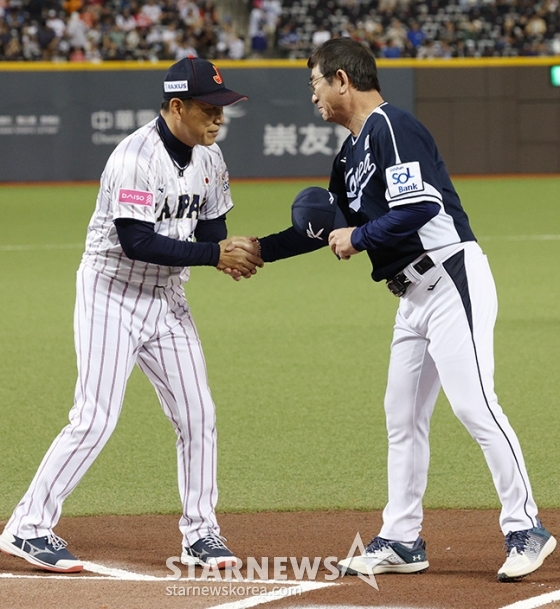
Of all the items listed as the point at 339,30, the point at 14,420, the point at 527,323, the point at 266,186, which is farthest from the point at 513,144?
the point at 14,420

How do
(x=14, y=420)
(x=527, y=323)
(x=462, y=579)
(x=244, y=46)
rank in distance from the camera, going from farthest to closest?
(x=244, y=46), (x=527, y=323), (x=14, y=420), (x=462, y=579)

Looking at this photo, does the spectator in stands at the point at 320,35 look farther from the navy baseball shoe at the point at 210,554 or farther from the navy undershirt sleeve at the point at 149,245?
the navy baseball shoe at the point at 210,554

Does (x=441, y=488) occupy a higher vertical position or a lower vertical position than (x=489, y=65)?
lower

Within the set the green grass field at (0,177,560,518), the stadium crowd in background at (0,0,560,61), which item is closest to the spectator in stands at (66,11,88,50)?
the stadium crowd in background at (0,0,560,61)

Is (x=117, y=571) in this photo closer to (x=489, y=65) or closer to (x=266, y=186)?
(x=266, y=186)

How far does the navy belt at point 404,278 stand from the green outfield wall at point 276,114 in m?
17.3

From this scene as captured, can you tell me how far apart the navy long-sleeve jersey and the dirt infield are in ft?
3.86

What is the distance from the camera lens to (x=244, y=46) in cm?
2602

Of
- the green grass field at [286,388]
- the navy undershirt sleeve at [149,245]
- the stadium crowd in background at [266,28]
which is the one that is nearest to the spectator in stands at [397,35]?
the stadium crowd in background at [266,28]

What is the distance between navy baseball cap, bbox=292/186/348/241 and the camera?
14.1 ft

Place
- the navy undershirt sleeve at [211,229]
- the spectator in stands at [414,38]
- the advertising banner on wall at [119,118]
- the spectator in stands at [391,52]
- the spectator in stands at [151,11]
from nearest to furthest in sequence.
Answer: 1. the navy undershirt sleeve at [211,229]
2. the advertising banner on wall at [119,118]
3. the spectator in stands at [391,52]
4. the spectator in stands at [414,38]
5. the spectator in stands at [151,11]

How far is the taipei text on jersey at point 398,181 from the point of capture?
3.89m

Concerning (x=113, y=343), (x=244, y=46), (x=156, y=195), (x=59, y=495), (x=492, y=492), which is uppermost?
(x=244, y=46)

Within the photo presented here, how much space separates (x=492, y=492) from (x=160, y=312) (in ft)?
6.73
